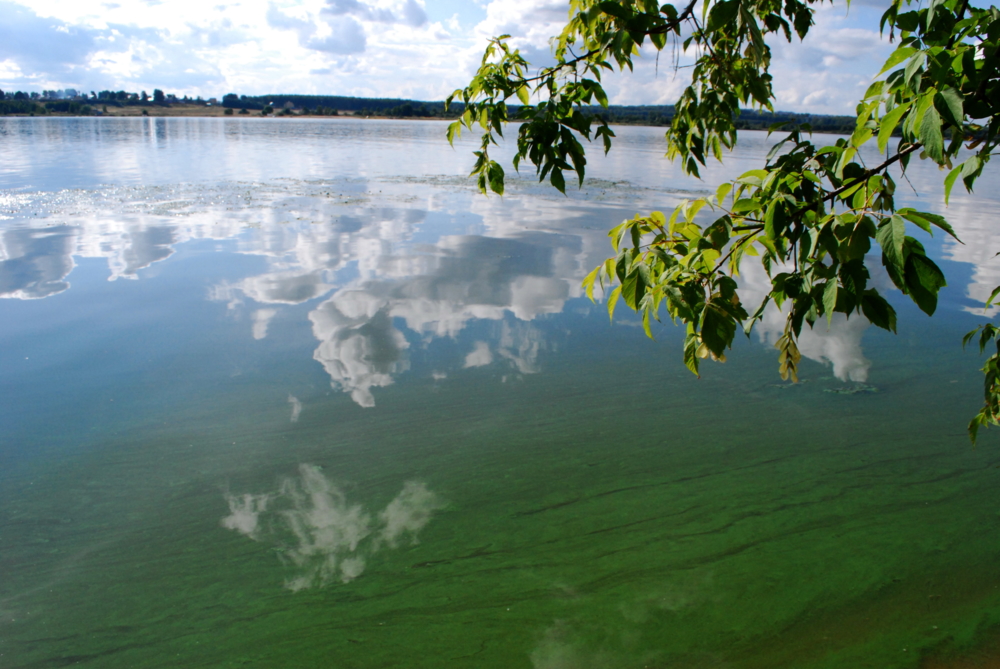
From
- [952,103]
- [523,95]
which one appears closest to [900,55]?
[952,103]

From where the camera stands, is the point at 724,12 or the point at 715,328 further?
the point at 724,12

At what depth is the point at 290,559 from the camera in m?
3.08

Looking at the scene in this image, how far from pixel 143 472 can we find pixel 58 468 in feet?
1.54

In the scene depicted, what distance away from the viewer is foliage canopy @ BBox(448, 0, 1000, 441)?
1.18 meters

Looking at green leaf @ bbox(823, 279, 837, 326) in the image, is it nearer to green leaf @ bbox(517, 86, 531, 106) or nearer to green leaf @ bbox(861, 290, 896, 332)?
green leaf @ bbox(861, 290, 896, 332)

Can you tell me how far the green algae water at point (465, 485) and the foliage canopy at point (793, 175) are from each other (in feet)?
4.61

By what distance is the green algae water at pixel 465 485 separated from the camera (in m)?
2.75

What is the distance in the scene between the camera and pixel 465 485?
3725mm

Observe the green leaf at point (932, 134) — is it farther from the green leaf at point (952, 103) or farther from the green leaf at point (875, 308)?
the green leaf at point (875, 308)

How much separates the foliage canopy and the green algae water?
1407 mm

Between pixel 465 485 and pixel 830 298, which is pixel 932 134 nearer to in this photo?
pixel 830 298

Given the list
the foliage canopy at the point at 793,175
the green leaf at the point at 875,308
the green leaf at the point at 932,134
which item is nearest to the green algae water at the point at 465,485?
the foliage canopy at the point at 793,175

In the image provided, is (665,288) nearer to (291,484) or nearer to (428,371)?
(291,484)

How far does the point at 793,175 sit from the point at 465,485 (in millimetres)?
2685
